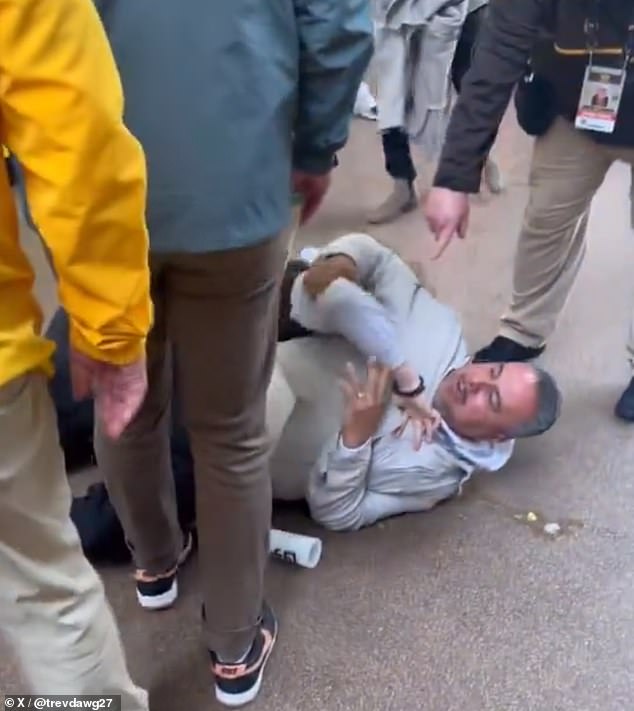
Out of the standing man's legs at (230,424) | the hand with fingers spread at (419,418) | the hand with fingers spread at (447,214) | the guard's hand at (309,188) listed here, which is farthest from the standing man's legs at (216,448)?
the hand with fingers spread at (447,214)

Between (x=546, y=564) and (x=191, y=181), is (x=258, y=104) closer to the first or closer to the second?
(x=191, y=181)

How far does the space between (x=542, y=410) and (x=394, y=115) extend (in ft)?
3.66

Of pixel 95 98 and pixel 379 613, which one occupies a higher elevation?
pixel 95 98

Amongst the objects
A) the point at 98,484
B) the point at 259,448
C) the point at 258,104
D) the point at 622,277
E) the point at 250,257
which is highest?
the point at 258,104

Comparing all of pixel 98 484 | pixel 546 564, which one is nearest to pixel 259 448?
pixel 98 484

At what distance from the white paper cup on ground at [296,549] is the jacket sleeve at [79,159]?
783 millimetres

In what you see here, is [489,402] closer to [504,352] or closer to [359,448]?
[359,448]

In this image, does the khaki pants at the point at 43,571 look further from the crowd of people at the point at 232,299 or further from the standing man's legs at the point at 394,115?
the standing man's legs at the point at 394,115

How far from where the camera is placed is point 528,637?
5.08 feet

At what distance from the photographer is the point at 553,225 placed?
1.96 metres

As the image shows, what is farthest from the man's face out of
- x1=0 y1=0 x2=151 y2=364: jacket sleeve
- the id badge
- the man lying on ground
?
x1=0 y1=0 x2=151 y2=364: jacket sleeve

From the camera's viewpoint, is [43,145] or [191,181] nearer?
[43,145]

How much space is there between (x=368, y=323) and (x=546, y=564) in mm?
469

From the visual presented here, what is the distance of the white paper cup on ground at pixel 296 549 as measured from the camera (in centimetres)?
166
